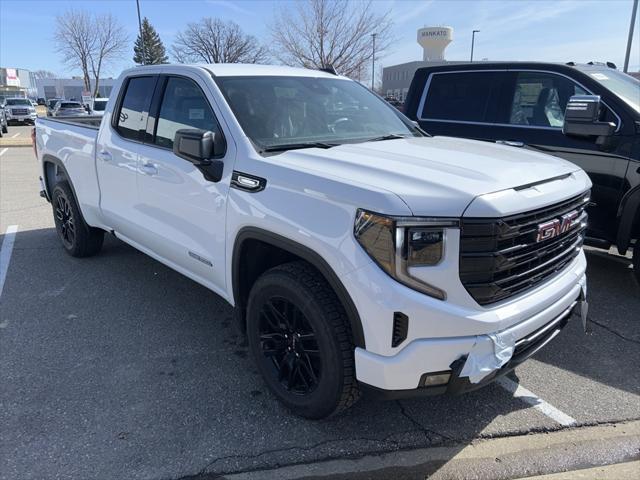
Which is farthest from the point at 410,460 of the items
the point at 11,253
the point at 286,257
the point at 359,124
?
the point at 11,253

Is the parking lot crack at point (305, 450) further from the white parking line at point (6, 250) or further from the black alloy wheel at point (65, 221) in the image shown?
the black alloy wheel at point (65, 221)

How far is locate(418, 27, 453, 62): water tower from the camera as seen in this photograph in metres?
71.1

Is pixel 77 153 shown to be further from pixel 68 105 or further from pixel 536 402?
pixel 68 105

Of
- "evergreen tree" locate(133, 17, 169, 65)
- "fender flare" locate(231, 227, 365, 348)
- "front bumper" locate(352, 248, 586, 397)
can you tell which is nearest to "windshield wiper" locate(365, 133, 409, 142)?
"fender flare" locate(231, 227, 365, 348)

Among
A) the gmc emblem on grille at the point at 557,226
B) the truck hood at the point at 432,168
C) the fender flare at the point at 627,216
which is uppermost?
the truck hood at the point at 432,168

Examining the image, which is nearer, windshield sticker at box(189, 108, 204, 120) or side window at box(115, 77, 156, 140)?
windshield sticker at box(189, 108, 204, 120)

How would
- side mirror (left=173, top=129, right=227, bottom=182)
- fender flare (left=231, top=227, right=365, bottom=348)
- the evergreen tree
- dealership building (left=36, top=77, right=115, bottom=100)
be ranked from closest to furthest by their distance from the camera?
fender flare (left=231, top=227, right=365, bottom=348)
side mirror (left=173, top=129, right=227, bottom=182)
the evergreen tree
dealership building (left=36, top=77, right=115, bottom=100)

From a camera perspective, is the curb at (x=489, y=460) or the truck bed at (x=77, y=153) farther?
the truck bed at (x=77, y=153)

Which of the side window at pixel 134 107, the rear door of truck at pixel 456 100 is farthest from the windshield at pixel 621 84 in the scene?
the side window at pixel 134 107

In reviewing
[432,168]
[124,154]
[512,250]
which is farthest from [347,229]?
[124,154]

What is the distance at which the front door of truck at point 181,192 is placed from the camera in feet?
10.4

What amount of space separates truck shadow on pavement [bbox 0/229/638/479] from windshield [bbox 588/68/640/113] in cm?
208

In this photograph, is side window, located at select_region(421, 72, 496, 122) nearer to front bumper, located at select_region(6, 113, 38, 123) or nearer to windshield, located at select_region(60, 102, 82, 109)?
windshield, located at select_region(60, 102, 82, 109)

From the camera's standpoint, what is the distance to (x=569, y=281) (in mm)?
2816
